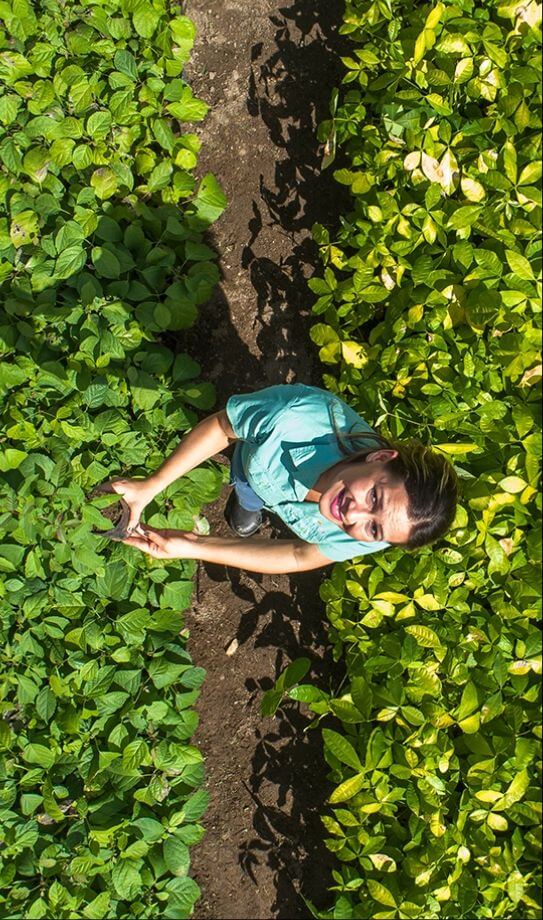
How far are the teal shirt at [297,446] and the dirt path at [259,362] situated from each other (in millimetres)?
869

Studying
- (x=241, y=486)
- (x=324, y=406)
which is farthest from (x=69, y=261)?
(x=324, y=406)

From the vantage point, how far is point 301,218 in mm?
2896

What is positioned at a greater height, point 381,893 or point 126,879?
point 126,879

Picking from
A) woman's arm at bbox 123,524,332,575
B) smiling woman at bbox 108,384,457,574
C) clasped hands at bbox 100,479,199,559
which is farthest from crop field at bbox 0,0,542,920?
smiling woman at bbox 108,384,457,574

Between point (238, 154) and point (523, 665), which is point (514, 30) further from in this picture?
point (523, 665)

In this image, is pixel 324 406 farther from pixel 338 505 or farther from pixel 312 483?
pixel 338 505

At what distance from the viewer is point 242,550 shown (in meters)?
2.10

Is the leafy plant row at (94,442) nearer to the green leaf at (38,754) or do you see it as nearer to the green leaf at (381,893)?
the green leaf at (38,754)

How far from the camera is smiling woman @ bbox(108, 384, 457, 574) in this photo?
68.6 inches

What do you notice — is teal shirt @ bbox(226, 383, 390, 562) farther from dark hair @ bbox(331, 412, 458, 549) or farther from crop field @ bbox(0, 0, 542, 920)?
crop field @ bbox(0, 0, 542, 920)

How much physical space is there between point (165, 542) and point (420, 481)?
2.66 ft

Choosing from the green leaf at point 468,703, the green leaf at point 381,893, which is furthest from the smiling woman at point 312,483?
the green leaf at point 381,893

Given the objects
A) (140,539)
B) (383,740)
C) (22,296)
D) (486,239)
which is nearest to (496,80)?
(486,239)

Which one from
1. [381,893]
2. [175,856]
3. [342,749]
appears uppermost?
[342,749]
